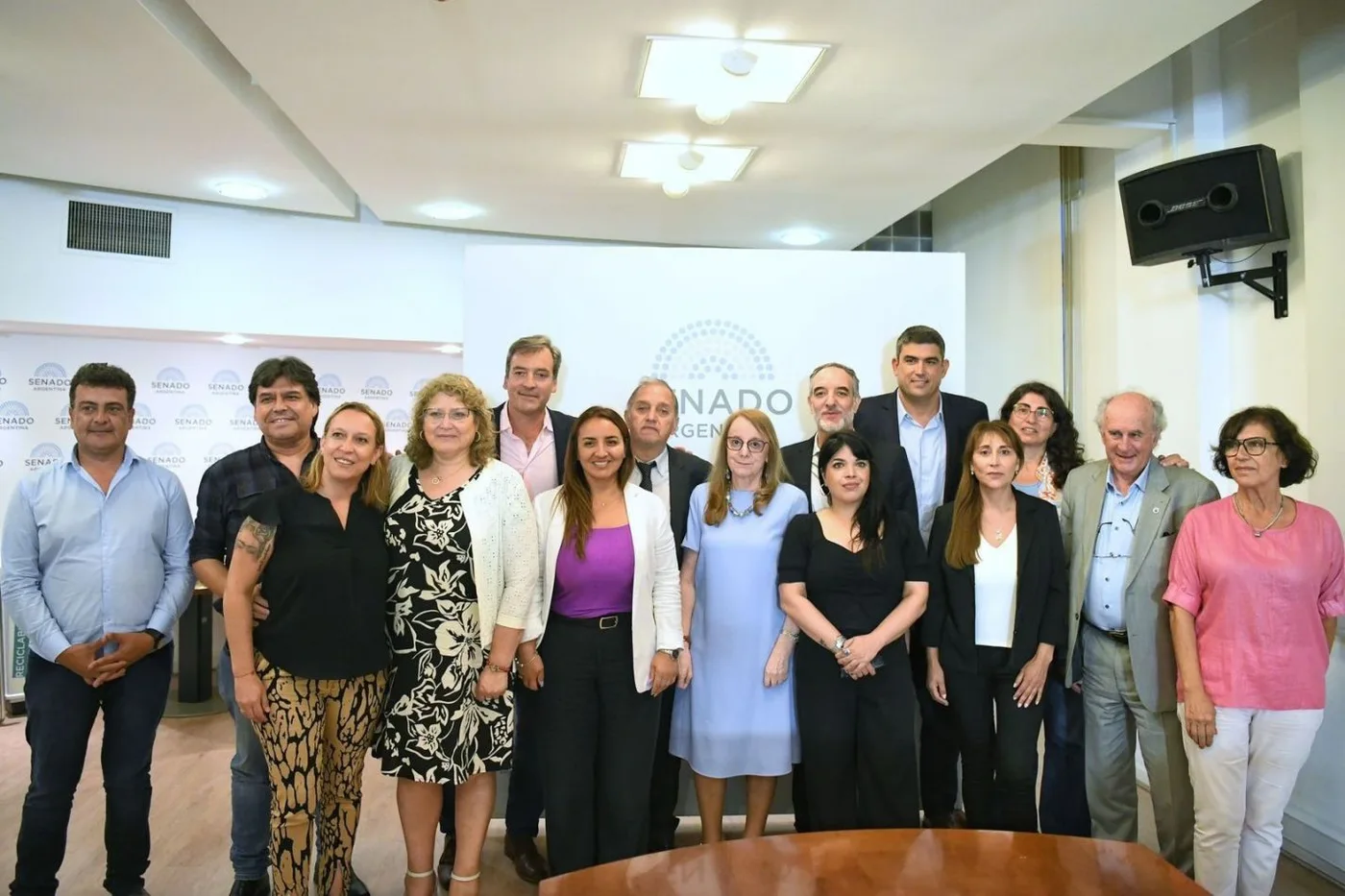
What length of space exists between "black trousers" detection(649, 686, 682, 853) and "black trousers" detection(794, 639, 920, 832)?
20.1 inches

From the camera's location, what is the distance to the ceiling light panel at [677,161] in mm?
4316

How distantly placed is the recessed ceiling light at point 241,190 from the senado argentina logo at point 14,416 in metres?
1.82

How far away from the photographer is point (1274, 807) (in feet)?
8.04

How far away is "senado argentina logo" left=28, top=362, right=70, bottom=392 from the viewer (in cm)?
533

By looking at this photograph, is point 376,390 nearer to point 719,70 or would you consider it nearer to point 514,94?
point 514,94

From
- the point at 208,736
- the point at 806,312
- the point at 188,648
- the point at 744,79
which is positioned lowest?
the point at 208,736

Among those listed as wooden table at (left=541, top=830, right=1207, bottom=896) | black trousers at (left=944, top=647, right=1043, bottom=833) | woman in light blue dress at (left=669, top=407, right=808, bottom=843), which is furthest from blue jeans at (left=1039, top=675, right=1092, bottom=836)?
wooden table at (left=541, top=830, right=1207, bottom=896)

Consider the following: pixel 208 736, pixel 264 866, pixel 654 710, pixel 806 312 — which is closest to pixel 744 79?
pixel 806 312

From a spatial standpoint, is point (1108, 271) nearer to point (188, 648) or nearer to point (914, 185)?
point (914, 185)

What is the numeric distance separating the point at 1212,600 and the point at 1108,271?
2796 mm

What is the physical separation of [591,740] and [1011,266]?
14.8 ft

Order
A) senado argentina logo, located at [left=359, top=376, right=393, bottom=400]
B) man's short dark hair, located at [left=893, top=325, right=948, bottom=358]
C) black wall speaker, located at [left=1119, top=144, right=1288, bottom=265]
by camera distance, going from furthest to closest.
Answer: senado argentina logo, located at [left=359, top=376, right=393, bottom=400] < black wall speaker, located at [left=1119, top=144, right=1288, bottom=265] < man's short dark hair, located at [left=893, top=325, right=948, bottom=358]

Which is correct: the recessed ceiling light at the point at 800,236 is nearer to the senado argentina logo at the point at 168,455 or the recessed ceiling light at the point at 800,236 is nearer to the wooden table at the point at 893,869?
the senado argentina logo at the point at 168,455

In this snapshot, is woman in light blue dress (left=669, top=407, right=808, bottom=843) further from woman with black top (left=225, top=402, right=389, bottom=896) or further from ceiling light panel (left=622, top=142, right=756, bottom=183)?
ceiling light panel (left=622, top=142, right=756, bottom=183)
